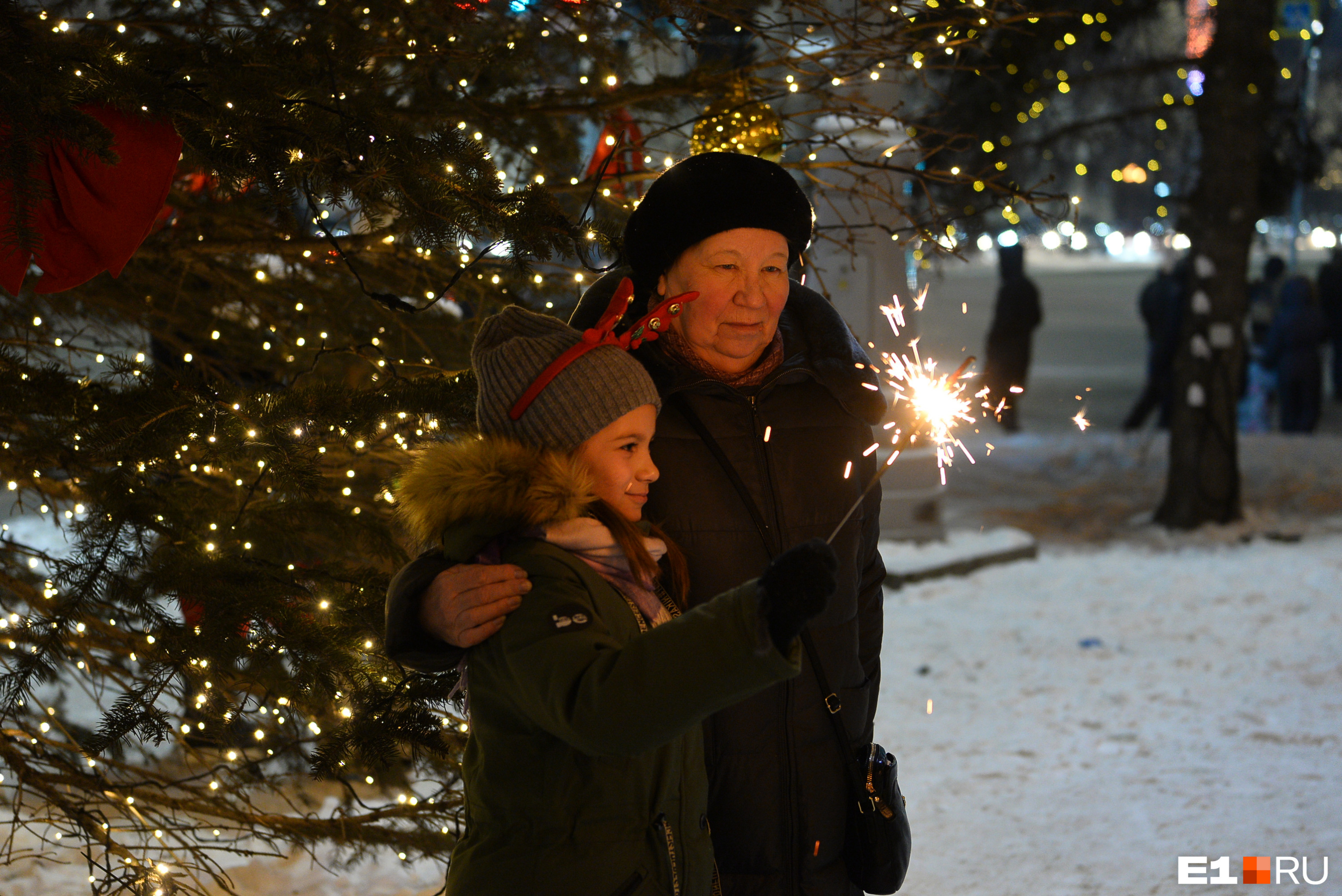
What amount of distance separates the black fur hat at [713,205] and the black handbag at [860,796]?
0.32 meters

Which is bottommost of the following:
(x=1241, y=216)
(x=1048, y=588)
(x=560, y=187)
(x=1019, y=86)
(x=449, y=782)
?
(x=449, y=782)

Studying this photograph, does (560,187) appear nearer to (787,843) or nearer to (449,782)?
(449,782)

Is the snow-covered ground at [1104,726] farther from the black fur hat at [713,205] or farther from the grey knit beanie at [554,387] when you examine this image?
the black fur hat at [713,205]

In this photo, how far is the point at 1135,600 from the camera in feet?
24.2

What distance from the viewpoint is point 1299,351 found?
13.0m

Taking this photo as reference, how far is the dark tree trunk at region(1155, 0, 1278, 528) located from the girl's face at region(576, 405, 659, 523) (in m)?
8.21

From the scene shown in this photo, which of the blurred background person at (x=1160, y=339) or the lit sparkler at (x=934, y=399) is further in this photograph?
the blurred background person at (x=1160, y=339)

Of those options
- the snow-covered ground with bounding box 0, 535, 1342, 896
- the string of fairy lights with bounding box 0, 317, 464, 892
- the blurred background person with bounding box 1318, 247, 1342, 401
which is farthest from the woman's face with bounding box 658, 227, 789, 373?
the blurred background person with bounding box 1318, 247, 1342, 401

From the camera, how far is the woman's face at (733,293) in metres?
2.29

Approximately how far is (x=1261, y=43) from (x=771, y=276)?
823 cm

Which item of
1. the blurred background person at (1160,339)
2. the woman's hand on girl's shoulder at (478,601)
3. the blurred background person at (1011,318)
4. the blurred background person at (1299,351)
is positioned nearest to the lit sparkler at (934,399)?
the woman's hand on girl's shoulder at (478,601)

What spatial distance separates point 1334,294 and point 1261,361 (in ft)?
7.82

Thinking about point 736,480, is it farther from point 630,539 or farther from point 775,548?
point 630,539

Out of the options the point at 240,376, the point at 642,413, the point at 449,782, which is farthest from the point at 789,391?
the point at 240,376
